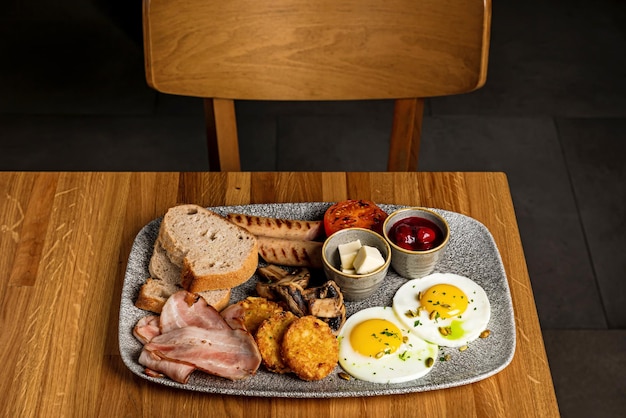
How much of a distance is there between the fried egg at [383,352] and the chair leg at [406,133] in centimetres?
70

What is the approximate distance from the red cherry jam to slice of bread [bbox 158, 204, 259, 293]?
31 cm

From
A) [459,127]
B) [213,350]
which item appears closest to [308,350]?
[213,350]

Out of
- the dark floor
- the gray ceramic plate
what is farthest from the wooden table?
the dark floor

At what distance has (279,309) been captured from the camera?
1.55m

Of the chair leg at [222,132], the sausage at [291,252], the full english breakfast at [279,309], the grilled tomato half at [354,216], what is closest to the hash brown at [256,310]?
the full english breakfast at [279,309]

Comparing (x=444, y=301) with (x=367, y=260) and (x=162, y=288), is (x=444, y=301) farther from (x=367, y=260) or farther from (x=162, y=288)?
(x=162, y=288)

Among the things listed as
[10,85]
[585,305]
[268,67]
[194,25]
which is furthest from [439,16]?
[10,85]

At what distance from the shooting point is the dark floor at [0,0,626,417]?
130 inches

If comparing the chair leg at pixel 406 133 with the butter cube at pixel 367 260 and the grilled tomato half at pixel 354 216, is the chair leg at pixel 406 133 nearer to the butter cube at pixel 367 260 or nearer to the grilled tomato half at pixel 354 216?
the grilled tomato half at pixel 354 216

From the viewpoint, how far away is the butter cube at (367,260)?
156 cm

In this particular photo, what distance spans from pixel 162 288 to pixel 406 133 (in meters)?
0.85

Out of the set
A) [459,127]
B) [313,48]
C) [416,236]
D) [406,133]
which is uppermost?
[313,48]

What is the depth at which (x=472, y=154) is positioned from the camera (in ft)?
12.0

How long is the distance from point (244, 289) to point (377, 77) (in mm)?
682
